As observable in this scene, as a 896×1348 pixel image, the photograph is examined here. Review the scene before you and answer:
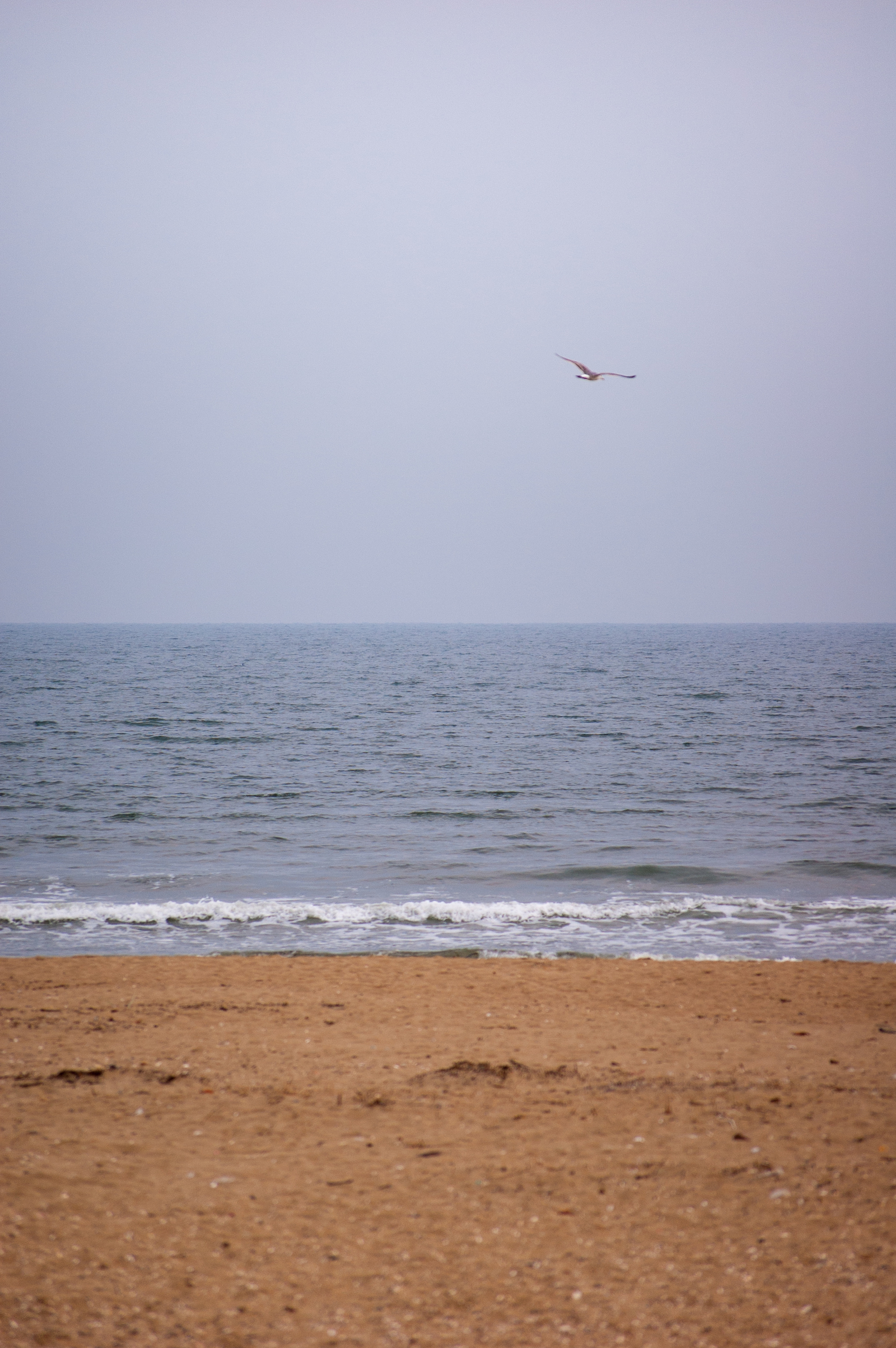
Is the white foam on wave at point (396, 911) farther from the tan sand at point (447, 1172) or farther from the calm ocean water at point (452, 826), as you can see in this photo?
the tan sand at point (447, 1172)

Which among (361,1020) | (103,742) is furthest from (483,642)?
(361,1020)

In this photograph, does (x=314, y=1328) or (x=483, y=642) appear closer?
(x=314, y=1328)

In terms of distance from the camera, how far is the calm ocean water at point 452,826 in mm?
12820

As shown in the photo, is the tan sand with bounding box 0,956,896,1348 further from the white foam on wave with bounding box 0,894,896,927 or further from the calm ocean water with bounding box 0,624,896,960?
the white foam on wave with bounding box 0,894,896,927

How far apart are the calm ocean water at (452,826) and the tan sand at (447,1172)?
12.9ft

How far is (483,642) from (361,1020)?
14990 centimetres

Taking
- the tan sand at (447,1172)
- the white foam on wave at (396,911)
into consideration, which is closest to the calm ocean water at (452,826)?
the white foam on wave at (396,911)

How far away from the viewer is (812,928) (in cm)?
1274

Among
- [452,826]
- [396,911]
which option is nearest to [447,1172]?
[396,911]

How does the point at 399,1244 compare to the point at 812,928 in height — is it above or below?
above

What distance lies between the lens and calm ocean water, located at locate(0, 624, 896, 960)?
12.8 m

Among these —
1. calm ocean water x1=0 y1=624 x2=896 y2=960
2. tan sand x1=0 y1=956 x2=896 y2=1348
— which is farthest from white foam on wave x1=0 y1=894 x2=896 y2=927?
tan sand x1=0 y1=956 x2=896 y2=1348

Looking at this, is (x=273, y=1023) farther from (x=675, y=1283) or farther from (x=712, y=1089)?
(x=675, y=1283)

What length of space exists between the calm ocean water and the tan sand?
3920 millimetres
